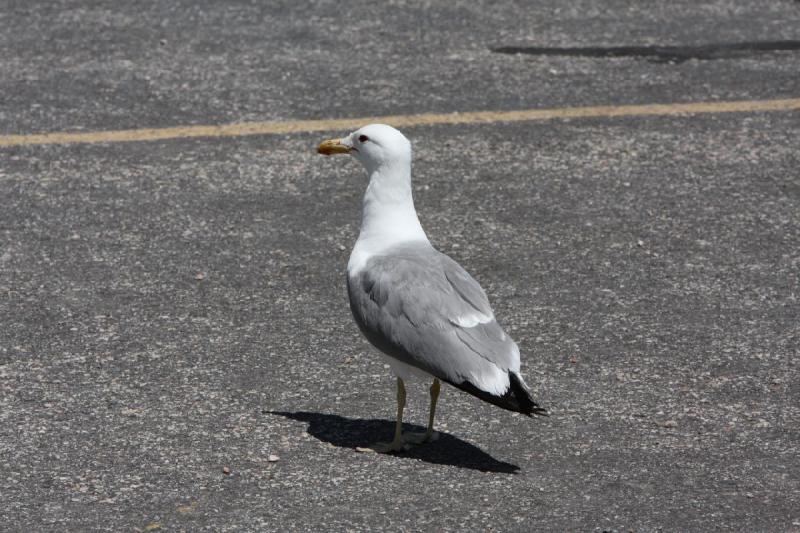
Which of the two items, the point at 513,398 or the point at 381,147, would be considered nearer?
the point at 513,398

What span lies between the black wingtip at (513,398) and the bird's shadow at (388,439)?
0.28m

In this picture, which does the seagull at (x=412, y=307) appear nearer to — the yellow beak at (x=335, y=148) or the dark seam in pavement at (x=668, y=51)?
the yellow beak at (x=335, y=148)

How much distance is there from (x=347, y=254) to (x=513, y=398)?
207cm

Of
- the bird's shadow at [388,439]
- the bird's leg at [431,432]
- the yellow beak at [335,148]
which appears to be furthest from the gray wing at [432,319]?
the yellow beak at [335,148]

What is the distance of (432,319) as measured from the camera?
4566mm

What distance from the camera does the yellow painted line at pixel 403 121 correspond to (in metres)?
7.46

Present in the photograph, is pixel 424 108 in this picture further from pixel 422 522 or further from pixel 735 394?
pixel 422 522

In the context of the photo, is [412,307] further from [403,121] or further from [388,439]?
[403,121]

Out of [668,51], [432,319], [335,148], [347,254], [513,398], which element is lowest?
[347,254]

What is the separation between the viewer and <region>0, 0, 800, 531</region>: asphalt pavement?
4.43 meters

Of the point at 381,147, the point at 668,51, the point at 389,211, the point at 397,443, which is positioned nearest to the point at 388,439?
the point at 397,443

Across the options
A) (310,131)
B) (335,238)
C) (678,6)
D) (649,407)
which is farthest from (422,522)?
(678,6)

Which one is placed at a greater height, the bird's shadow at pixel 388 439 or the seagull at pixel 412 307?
the seagull at pixel 412 307

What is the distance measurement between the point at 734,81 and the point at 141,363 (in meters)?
4.70
